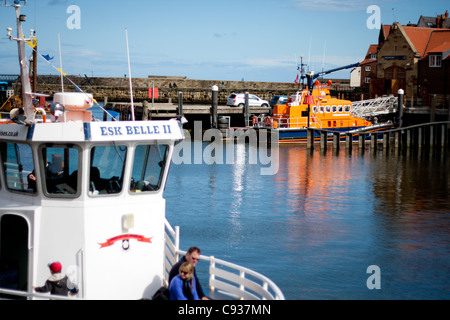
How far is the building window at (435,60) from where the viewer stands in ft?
216

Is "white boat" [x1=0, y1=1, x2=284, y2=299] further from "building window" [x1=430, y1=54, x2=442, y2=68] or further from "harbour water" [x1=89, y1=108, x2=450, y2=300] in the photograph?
"building window" [x1=430, y1=54, x2=442, y2=68]

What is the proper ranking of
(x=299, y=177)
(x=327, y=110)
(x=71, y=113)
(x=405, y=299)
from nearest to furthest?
1. (x=71, y=113)
2. (x=405, y=299)
3. (x=299, y=177)
4. (x=327, y=110)

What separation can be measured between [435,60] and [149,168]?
60.6 m

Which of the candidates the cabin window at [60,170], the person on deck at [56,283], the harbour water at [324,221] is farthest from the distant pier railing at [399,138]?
the person on deck at [56,283]

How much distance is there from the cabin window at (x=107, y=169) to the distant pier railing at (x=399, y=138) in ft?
141

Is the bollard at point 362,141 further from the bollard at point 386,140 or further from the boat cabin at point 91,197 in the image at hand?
the boat cabin at point 91,197

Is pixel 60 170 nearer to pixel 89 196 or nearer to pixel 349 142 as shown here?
pixel 89 196

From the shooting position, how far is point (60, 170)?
37.7 ft

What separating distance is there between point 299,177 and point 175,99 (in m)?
51.1

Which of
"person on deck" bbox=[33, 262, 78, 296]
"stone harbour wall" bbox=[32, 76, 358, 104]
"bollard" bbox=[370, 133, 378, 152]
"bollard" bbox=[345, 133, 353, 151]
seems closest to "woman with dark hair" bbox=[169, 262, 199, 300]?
"person on deck" bbox=[33, 262, 78, 296]

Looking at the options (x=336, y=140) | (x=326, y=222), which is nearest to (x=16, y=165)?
(x=326, y=222)

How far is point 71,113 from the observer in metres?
12.0

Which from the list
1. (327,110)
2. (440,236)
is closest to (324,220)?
(440,236)

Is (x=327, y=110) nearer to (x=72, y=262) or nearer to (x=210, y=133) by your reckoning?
(x=210, y=133)
